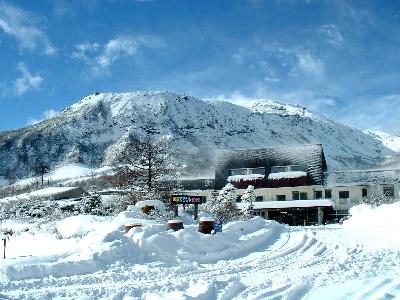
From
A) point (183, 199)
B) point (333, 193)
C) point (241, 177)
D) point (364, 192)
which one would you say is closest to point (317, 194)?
point (333, 193)

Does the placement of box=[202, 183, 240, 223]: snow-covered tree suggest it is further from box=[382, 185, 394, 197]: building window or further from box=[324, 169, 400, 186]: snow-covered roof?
box=[382, 185, 394, 197]: building window

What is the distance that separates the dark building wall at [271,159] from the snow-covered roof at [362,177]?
1160mm

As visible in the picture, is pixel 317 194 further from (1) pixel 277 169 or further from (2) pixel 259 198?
(2) pixel 259 198

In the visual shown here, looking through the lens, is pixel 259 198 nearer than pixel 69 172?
Yes

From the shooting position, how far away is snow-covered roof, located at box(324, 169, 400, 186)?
47.5 metres

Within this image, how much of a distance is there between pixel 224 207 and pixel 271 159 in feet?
58.9

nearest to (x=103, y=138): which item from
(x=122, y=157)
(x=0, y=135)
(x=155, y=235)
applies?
(x=0, y=135)

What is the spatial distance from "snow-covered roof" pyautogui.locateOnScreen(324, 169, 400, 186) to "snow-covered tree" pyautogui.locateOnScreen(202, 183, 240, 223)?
13011 mm

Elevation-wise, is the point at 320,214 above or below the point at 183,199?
below

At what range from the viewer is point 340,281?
10.4 metres

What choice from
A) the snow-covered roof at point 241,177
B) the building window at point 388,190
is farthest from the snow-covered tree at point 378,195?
the snow-covered roof at point 241,177

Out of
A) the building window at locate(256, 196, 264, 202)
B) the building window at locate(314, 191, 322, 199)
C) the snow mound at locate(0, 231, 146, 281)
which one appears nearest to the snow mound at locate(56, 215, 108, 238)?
the snow mound at locate(0, 231, 146, 281)

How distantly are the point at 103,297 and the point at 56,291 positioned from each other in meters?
1.22

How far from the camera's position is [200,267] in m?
13.3
